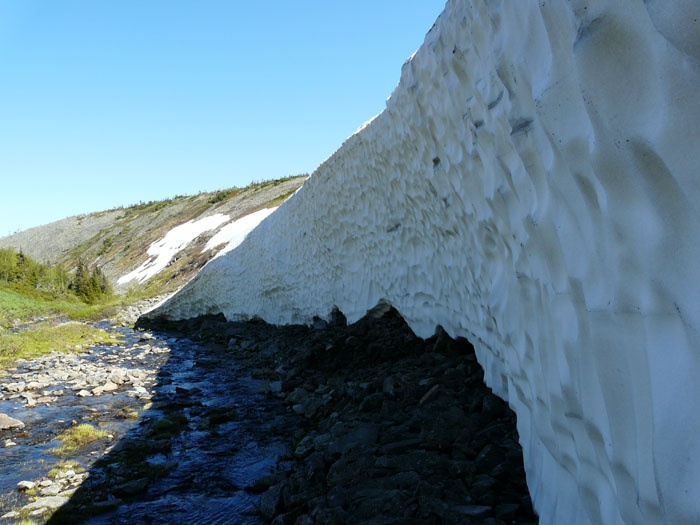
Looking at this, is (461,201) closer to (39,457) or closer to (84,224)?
(39,457)

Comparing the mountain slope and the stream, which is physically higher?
the mountain slope

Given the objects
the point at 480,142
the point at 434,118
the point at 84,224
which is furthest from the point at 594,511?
the point at 84,224

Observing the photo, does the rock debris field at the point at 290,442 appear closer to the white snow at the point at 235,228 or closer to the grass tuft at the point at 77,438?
the grass tuft at the point at 77,438

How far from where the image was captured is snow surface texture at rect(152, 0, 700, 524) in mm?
1146

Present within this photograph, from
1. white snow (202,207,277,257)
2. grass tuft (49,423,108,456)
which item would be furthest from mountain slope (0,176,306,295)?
grass tuft (49,423,108,456)

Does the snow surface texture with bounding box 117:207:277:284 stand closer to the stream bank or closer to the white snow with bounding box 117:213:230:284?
the white snow with bounding box 117:213:230:284

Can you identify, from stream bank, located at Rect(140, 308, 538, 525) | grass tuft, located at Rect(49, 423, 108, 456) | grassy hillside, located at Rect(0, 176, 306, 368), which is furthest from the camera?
grassy hillside, located at Rect(0, 176, 306, 368)

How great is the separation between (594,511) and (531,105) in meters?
1.50

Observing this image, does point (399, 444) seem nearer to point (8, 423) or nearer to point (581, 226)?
point (581, 226)

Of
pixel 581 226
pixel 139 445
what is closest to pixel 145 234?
pixel 139 445

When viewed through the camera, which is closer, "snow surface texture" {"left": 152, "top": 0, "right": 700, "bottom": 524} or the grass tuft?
"snow surface texture" {"left": 152, "top": 0, "right": 700, "bottom": 524}

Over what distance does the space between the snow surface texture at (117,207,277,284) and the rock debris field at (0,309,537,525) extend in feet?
54.5

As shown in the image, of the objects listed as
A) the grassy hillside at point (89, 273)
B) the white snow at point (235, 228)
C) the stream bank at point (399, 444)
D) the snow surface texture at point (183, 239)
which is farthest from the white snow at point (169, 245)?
the stream bank at point (399, 444)

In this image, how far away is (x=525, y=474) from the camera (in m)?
2.88
